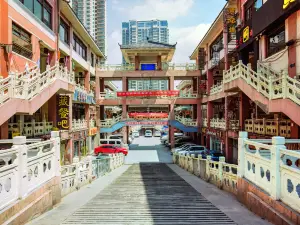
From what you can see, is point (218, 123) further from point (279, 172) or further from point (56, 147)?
point (279, 172)

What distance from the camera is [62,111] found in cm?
2300

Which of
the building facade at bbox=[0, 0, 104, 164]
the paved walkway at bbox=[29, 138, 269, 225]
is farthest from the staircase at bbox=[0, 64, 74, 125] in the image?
the paved walkway at bbox=[29, 138, 269, 225]

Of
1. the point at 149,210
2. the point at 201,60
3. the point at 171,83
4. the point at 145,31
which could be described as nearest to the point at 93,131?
the point at 171,83

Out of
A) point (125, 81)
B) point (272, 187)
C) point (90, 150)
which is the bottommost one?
point (90, 150)

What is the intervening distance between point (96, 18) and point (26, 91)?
118 m

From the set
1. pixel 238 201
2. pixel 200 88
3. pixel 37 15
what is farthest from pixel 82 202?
pixel 200 88

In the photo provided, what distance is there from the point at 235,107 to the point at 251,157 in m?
19.4

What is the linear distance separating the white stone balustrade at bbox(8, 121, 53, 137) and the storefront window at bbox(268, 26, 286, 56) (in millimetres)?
16604

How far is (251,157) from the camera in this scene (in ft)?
25.0

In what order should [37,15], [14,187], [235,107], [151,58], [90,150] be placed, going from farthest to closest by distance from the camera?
[151,58]
[90,150]
[235,107]
[37,15]
[14,187]

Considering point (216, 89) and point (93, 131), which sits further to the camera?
point (93, 131)

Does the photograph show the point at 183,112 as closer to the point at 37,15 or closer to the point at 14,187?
the point at 37,15

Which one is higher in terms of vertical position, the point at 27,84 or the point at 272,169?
the point at 27,84

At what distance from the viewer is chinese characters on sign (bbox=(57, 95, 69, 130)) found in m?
22.8
